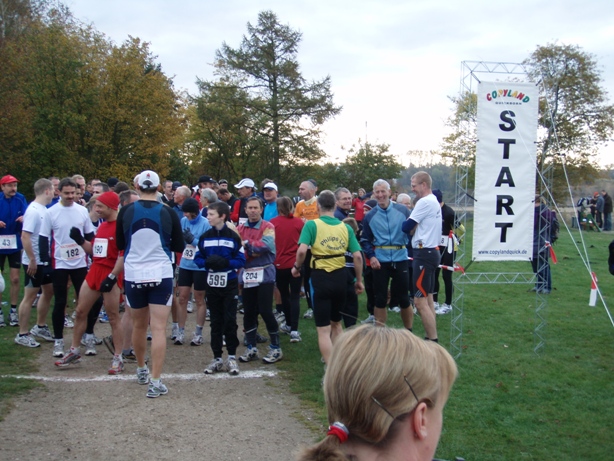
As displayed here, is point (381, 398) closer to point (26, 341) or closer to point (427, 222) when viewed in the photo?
point (427, 222)

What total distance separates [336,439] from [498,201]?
649 cm

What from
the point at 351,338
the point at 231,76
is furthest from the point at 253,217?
the point at 231,76

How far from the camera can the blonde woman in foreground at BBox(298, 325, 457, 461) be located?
146 cm

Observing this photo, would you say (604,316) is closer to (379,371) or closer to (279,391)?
(279,391)

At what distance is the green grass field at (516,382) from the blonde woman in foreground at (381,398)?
352 centimetres

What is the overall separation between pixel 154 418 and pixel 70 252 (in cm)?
295

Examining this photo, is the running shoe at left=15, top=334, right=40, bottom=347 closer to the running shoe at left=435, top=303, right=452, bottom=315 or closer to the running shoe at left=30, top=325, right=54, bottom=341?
the running shoe at left=30, top=325, right=54, bottom=341

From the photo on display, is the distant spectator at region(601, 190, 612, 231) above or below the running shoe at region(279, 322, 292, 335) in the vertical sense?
above

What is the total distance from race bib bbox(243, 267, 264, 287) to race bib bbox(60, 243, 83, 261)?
2207mm

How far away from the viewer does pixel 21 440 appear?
486 centimetres

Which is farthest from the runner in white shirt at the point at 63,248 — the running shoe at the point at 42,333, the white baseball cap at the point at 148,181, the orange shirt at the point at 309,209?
the orange shirt at the point at 309,209

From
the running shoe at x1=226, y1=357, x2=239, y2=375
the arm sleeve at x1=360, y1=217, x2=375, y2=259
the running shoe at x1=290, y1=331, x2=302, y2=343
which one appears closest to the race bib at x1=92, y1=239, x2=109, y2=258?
the running shoe at x1=226, y1=357, x2=239, y2=375

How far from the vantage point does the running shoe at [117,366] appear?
6.89 meters

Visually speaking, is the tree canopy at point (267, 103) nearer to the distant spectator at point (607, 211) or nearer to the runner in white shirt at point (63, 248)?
the distant spectator at point (607, 211)
